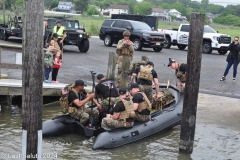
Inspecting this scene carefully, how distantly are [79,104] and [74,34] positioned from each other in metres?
14.3

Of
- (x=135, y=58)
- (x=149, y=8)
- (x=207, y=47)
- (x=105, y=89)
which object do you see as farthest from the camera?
(x=149, y=8)

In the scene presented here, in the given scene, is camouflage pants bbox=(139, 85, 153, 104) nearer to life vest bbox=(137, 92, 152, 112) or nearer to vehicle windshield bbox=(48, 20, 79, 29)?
life vest bbox=(137, 92, 152, 112)

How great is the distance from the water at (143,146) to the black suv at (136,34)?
1553 cm

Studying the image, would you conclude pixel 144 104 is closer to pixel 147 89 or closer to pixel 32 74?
pixel 147 89

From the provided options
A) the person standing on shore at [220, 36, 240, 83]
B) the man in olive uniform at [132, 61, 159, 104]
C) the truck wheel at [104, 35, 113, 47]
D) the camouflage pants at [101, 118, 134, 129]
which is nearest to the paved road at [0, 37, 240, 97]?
the person standing on shore at [220, 36, 240, 83]

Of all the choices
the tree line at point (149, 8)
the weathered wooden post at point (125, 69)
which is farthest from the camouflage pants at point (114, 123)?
the tree line at point (149, 8)

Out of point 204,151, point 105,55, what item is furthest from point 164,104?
point 105,55

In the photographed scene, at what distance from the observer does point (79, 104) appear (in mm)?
10062

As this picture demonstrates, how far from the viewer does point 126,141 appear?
31.9 feet

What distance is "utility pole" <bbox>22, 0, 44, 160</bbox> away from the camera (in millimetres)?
6270

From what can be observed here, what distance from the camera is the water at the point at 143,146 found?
920 cm

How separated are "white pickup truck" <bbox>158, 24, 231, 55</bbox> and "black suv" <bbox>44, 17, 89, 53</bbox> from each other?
767 cm

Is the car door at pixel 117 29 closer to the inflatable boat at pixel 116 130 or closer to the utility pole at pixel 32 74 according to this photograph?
the inflatable boat at pixel 116 130

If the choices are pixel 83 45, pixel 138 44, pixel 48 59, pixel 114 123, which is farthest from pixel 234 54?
pixel 138 44
